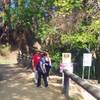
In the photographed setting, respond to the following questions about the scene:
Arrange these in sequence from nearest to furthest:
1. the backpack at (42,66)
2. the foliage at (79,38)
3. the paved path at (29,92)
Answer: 1. the paved path at (29,92)
2. the backpack at (42,66)
3. the foliage at (79,38)

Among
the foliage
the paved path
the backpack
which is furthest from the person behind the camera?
the foliage

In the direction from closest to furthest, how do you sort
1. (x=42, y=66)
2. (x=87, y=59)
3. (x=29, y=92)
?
1. (x=29, y=92)
2. (x=42, y=66)
3. (x=87, y=59)

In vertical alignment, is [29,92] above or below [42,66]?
below

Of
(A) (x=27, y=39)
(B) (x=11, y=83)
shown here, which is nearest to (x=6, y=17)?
(A) (x=27, y=39)

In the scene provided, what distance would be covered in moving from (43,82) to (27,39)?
2439cm

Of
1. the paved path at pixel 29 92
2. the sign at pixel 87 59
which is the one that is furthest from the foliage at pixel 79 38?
the paved path at pixel 29 92

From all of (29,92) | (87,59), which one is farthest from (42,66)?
(87,59)

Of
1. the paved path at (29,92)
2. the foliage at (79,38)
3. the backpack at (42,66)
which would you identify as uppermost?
the foliage at (79,38)

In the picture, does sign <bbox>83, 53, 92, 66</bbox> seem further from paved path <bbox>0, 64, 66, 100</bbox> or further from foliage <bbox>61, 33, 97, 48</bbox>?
paved path <bbox>0, 64, 66, 100</bbox>

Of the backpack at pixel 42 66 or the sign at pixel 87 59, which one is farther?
the sign at pixel 87 59

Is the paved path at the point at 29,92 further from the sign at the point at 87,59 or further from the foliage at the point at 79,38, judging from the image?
the foliage at the point at 79,38

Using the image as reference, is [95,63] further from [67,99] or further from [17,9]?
[67,99]

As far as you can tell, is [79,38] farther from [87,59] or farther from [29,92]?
[29,92]

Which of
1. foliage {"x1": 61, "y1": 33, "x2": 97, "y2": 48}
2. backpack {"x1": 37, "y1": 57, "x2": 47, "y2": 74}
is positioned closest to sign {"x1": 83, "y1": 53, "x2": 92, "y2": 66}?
foliage {"x1": 61, "y1": 33, "x2": 97, "y2": 48}
